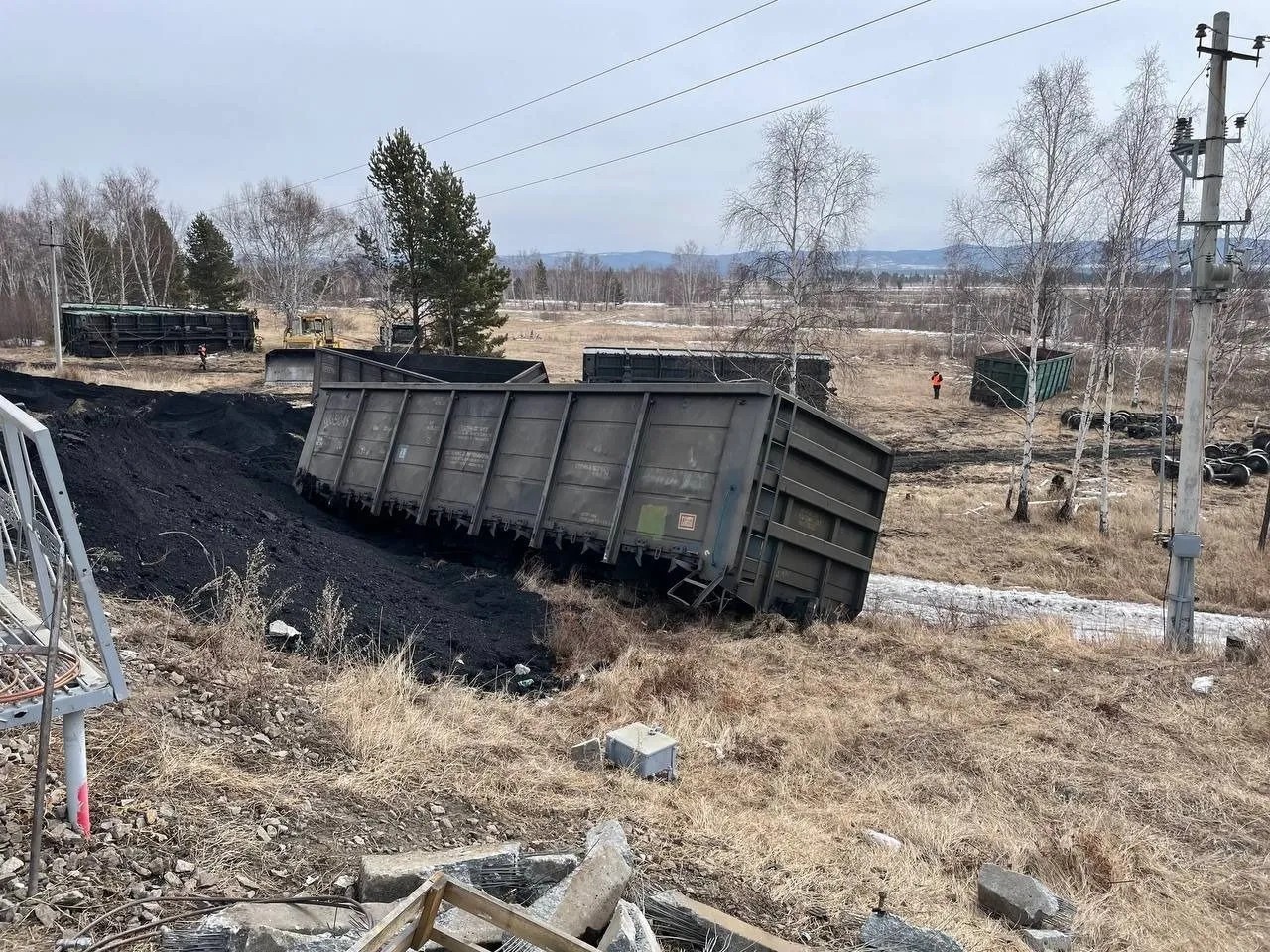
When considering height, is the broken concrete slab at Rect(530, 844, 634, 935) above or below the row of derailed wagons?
below

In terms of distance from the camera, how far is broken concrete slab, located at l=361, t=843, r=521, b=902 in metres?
3.21

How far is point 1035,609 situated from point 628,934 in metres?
10.6

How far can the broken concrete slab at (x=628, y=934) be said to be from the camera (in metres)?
2.75

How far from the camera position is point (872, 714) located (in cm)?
645

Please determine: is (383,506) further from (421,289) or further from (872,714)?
(421,289)

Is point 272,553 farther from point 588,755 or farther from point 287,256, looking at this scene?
point 287,256

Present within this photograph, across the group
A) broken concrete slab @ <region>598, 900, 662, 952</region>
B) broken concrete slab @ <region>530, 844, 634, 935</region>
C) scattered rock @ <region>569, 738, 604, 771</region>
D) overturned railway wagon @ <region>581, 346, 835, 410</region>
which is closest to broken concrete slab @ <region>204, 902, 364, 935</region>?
broken concrete slab @ <region>530, 844, 634, 935</region>

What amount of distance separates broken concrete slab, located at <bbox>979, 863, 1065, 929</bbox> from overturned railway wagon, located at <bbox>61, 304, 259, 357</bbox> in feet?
127

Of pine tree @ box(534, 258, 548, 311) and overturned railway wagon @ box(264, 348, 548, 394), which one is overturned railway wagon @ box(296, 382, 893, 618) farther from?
A: pine tree @ box(534, 258, 548, 311)

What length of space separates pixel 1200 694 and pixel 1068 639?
1739mm

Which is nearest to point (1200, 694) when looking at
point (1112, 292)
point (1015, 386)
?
point (1112, 292)

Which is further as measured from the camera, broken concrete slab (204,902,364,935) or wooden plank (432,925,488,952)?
broken concrete slab (204,902,364,935)

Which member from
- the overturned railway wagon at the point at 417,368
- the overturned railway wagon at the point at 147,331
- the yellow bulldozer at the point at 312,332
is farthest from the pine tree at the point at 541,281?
the overturned railway wagon at the point at 417,368

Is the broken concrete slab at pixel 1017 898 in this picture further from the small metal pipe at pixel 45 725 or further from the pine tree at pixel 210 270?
the pine tree at pixel 210 270
